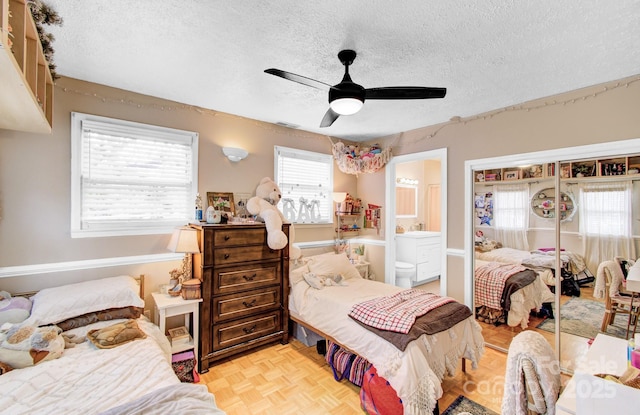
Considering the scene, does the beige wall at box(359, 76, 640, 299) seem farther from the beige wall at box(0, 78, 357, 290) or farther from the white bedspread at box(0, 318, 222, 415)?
the white bedspread at box(0, 318, 222, 415)

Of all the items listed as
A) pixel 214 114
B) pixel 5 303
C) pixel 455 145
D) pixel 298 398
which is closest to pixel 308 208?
pixel 214 114

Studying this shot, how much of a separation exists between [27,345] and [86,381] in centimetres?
48

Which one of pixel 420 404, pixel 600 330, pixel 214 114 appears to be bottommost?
pixel 420 404

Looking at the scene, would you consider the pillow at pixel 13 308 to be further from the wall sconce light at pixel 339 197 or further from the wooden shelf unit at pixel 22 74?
the wall sconce light at pixel 339 197

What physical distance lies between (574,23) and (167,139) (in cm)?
335

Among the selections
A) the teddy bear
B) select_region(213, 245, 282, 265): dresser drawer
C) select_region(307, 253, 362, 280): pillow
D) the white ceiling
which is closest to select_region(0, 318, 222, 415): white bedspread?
select_region(213, 245, 282, 265): dresser drawer

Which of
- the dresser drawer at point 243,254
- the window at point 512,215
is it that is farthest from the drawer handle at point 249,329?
the window at point 512,215

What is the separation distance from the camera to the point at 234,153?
10.8 feet

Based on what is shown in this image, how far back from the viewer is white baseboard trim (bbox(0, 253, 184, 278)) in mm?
2271

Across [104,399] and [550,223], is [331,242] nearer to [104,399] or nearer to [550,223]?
[550,223]

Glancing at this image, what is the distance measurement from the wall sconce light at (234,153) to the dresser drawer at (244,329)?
5.82ft

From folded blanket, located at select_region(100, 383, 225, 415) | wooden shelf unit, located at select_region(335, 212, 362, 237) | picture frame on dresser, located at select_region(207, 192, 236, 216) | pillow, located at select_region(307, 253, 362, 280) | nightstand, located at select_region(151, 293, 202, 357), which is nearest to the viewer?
folded blanket, located at select_region(100, 383, 225, 415)

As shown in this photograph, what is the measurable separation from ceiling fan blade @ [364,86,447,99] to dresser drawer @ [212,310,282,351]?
2402 mm

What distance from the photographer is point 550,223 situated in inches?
110
